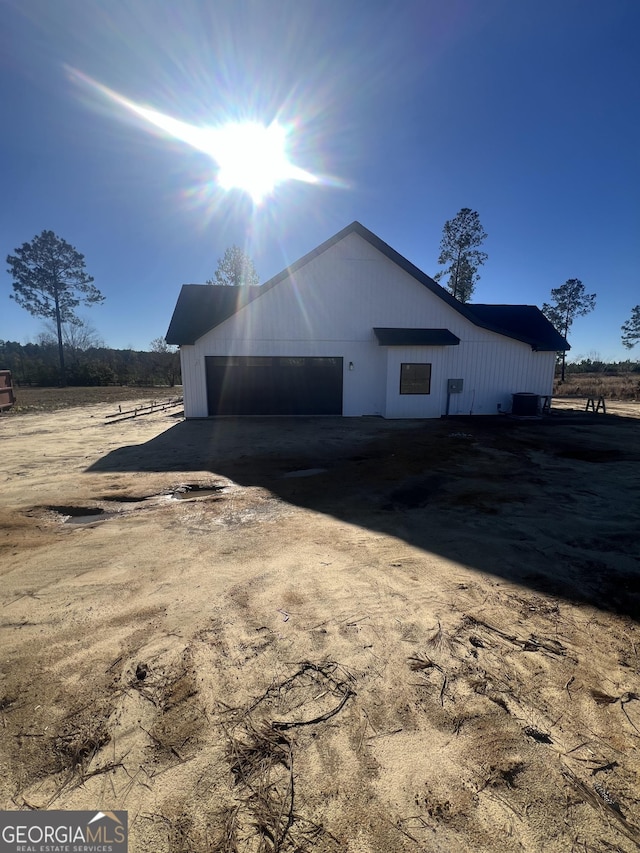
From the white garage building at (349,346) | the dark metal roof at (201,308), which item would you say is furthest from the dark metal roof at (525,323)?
the dark metal roof at (201,308)

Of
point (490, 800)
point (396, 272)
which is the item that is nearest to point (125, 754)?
point (490, 800)

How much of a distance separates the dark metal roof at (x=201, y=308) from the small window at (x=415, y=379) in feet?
20.7

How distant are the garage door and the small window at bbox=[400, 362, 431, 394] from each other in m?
2.45

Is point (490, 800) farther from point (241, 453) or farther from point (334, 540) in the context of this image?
point (241, 453)

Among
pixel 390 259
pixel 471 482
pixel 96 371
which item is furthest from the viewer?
pixel 96 371

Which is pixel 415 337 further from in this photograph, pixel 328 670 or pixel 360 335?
pixel 328 670

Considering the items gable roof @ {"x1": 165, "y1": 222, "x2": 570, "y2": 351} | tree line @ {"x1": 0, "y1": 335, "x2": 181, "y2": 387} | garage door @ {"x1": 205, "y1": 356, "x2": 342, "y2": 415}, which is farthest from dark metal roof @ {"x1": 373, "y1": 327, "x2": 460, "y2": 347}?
tree line @ {"x1": 0, "y1": 335, "x2": 181, "y2": 387}

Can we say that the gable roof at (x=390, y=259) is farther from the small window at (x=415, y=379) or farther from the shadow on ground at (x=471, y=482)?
the shadow on ground at (x=471, y=482)

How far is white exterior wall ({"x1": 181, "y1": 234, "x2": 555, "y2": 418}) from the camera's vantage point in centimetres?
1343

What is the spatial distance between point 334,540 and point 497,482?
11.7 ft

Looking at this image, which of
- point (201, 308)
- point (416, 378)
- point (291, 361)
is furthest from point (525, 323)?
point (201, 308)

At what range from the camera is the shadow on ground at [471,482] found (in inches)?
139

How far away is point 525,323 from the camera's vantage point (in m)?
17.1

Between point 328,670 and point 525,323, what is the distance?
747 inches
